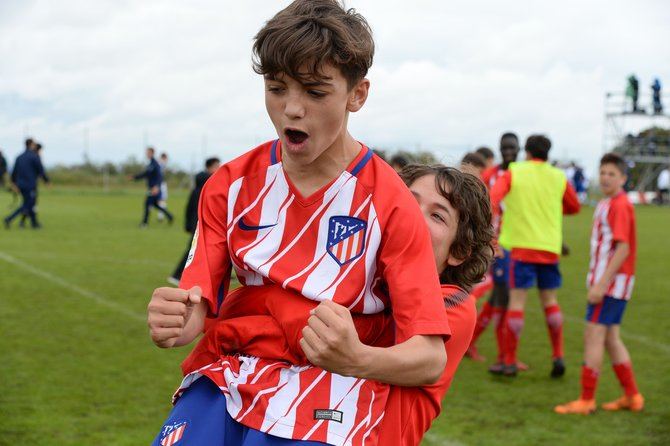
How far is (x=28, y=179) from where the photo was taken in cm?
2186

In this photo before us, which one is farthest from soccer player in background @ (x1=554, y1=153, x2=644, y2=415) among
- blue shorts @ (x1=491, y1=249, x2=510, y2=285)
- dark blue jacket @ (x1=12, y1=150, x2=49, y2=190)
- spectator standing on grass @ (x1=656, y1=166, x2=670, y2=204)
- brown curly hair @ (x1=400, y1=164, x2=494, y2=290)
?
spectator standing on grass @ (x1=656, y1=166, x2=670, y2=204)

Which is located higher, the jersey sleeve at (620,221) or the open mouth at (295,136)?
the open mouth at (295,136)

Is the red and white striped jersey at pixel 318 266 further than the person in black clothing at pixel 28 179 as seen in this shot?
No

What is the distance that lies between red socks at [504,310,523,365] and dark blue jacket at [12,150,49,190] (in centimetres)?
1673

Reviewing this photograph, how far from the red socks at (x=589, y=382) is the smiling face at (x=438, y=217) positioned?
4379 mm

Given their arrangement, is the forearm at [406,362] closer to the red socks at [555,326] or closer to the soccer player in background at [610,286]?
the soccer player in background at [610,286]

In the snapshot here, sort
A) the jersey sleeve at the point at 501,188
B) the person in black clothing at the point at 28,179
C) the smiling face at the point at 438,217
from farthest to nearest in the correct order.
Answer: the person in black clothing at the point at 28,179, the jersey sleeve at the point at 501,188, the smiling face at the point at 438,217

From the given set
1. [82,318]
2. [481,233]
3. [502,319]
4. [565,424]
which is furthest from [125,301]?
[481,233]

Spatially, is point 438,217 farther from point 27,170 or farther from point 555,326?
point 27,170

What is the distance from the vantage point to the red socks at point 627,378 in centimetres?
684

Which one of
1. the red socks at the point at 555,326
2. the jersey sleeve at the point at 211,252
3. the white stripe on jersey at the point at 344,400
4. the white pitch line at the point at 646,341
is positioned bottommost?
the white pitch line at the point at 646,341

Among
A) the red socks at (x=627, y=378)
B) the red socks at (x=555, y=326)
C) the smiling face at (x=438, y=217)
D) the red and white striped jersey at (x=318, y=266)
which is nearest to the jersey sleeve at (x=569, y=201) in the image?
the red socks at (x=555, y=326)

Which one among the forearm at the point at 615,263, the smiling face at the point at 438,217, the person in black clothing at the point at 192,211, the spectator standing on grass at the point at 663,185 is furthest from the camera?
the spectator standing on grass at the point at 663,185

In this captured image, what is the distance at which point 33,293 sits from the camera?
11430 millimetres
